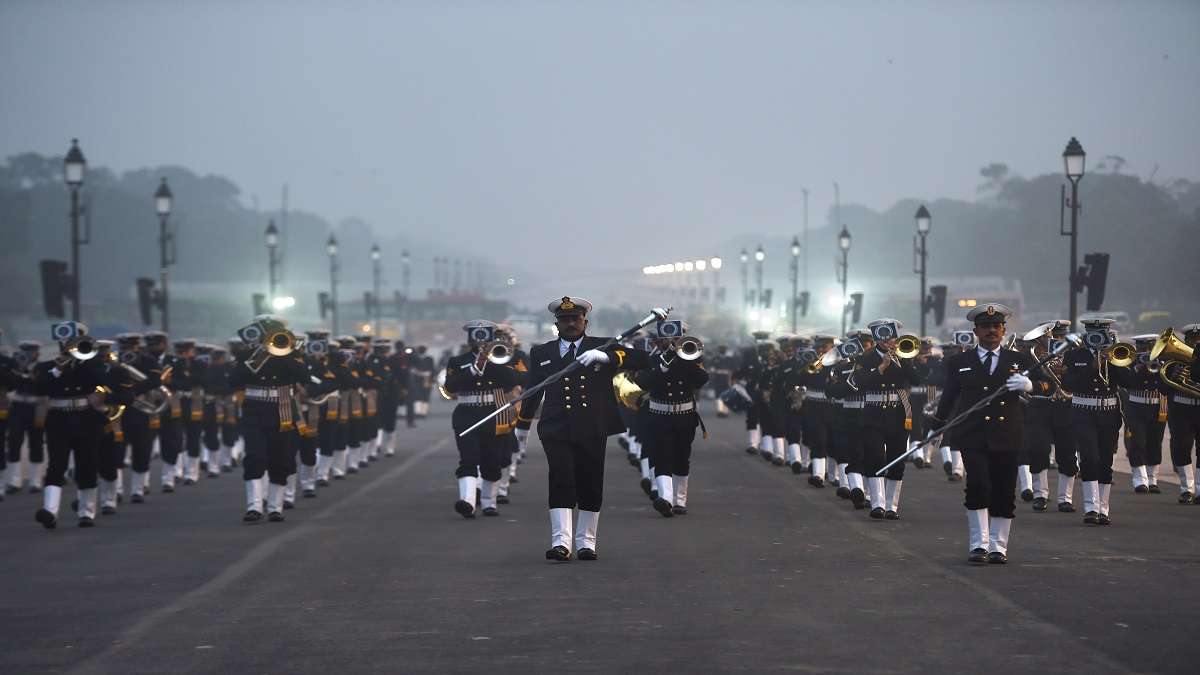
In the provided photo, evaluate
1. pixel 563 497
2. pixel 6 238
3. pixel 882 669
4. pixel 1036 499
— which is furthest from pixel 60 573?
pixel 6 238

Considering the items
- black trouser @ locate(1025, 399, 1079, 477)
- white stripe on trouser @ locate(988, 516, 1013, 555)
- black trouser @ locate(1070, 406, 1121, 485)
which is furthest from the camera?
black trouser @ locate(1025, 399, 1079, 477)

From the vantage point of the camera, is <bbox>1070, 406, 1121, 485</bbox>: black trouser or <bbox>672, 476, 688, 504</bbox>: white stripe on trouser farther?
<bbox>672, 476, 688, 504</bbox>: white stripe on trouser

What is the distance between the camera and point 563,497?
13.9m

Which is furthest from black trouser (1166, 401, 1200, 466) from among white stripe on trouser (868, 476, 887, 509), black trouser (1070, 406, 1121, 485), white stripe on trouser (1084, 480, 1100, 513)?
white stripe on trouser (868, 476, 887, 509)

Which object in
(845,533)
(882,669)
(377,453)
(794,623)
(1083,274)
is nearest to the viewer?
(882,669)

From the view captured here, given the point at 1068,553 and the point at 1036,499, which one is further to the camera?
the point at 1036,499

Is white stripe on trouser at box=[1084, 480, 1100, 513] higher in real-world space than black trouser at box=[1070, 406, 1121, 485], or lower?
lower

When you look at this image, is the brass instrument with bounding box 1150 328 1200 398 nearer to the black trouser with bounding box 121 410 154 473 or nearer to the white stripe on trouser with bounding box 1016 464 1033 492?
the white stripe on trouser with bounding box 1016 464 1033 492

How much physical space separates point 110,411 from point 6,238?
11525 cm

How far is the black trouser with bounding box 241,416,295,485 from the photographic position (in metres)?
17.7

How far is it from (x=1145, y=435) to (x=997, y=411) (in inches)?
310

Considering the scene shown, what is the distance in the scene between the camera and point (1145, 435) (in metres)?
20.7

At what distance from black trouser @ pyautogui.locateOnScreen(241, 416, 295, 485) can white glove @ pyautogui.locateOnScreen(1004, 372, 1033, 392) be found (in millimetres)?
7788

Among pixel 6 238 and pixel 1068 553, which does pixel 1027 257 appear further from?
pixel 1068 553
